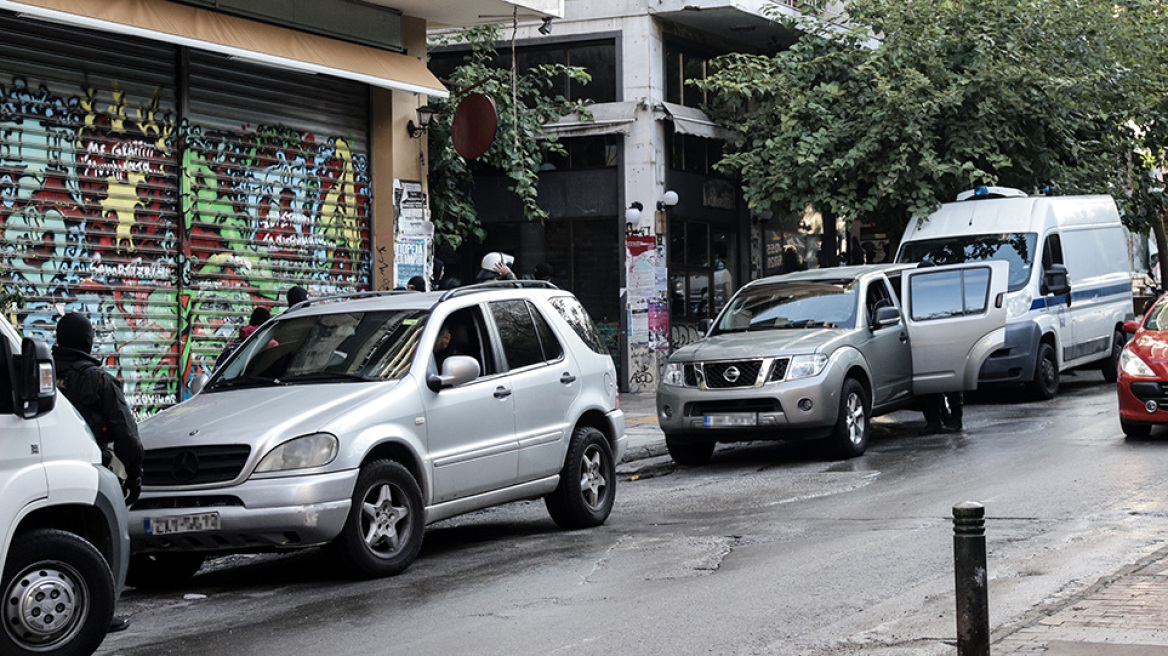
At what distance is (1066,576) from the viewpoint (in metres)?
7.92

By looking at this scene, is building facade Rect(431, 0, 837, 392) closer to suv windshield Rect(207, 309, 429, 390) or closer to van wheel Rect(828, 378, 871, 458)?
van wheel Rect(828, 378, 871, 458)

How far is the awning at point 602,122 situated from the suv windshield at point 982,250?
5611mm

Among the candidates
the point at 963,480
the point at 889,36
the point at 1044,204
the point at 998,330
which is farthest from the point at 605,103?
the point at 963,480

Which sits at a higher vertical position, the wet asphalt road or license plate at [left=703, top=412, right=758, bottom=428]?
license plate at [left=703, top=412, right=758, bottom=428]

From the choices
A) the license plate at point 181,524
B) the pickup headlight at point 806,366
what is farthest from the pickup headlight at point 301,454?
the pickup headlight at point 806,366

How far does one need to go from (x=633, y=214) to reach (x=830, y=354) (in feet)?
34.1

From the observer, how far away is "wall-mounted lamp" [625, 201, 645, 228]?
24.5 m

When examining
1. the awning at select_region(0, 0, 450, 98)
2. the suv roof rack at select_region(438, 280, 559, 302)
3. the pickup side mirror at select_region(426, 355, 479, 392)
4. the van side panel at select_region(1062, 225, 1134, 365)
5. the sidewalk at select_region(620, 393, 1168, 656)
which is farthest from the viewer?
the van side panel at select_region(1062, 225, 1134, 365)

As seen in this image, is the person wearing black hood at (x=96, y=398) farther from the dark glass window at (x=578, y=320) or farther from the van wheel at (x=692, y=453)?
the van wheel at (x=692, y=453)

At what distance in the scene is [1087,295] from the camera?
21.7 metres

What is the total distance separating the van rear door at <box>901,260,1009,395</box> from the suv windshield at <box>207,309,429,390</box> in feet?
27.2

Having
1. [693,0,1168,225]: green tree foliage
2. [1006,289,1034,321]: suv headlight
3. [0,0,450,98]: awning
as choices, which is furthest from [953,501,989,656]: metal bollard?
[693,0,1168,225]: green tree foliage

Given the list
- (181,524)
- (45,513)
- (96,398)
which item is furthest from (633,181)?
(45,513)

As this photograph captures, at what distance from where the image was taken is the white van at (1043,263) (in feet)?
64.1
